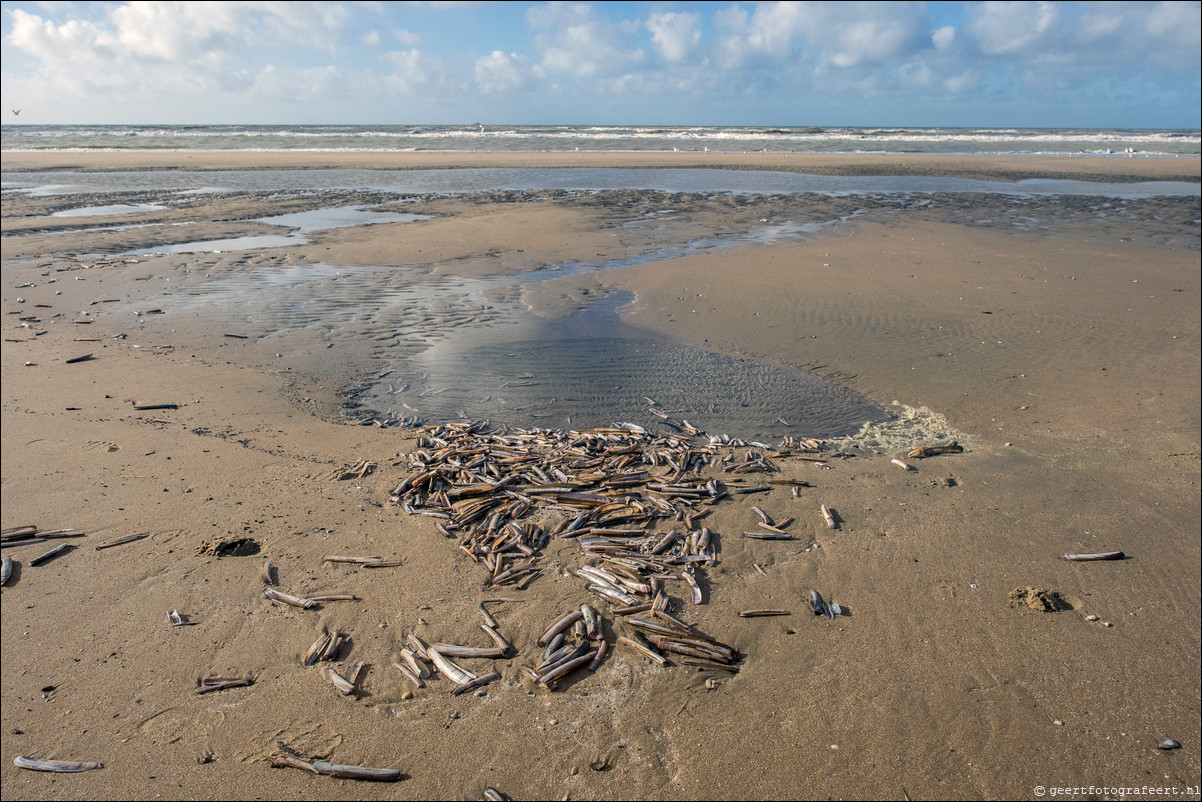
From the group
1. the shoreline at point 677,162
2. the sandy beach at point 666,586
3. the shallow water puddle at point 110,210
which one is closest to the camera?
the sandy beach at point 666,586

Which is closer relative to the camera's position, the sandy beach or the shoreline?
the sandy beach

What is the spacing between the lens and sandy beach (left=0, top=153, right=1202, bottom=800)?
3.67 metres

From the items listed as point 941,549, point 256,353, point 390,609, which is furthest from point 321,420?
point 941,549

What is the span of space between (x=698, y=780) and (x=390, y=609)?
2441 mm

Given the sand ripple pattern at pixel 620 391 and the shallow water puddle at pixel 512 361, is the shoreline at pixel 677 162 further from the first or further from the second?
the sand ripple pattern at pixel 620 391

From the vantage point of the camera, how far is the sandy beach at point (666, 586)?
367cm

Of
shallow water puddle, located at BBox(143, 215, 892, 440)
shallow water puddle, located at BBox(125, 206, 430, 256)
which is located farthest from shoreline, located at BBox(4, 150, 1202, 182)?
shallow water puddle, located at BBox(143, 215, 892, 440)

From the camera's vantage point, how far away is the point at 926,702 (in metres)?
4.02

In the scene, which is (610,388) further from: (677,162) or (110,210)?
(677,162)

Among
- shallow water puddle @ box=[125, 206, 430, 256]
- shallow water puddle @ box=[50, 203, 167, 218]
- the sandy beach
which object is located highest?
shallow water puddle @ box=[50, 203, 167, 218]

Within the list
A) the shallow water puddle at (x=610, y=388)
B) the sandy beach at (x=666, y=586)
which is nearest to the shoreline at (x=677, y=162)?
the sandy beach at (x=666, y=586)

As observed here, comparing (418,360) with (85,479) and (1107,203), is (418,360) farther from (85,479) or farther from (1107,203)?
(1107,203)

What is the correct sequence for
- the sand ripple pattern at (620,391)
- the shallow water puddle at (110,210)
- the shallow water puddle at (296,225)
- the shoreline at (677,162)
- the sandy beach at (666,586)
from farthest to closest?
1. the shoreline at (677,162)
2. the shallow water puddle at (110,210)
3. the shallow water puddle at (296,225)
4. the sand ripple pattern at (620,391)
5. the sandy beach at (666,586)

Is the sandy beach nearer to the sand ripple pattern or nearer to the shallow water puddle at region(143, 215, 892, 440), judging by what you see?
the shallow water puddle at region(143, 215, 892, 440)
